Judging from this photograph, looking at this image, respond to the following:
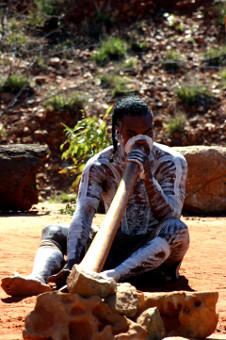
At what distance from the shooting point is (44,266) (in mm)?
3625

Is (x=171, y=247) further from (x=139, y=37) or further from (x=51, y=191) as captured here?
(x=139, y=37)

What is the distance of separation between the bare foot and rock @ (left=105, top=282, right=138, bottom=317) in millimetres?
1035

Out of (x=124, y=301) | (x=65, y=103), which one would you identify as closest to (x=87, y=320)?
(x=124, y=301)

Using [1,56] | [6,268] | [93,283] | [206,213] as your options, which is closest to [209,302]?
[93,283]

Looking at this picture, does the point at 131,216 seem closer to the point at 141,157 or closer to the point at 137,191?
the point at 137,191

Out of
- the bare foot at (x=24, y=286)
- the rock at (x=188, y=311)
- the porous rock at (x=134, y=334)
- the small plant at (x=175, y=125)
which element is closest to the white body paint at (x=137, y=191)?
the bare foot at (x=24, y=286)

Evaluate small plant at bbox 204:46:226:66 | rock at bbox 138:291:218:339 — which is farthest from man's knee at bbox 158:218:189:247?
small plant at bbox 204:46:226:66

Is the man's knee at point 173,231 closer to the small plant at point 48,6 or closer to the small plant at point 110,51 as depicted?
the small plant at point 110,51

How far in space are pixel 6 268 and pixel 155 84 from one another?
404 inches

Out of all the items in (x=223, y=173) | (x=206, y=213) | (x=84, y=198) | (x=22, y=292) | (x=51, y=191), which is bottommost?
(x=51, y=191)

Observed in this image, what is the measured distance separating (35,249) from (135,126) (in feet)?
7.52

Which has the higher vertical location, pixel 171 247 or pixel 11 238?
pixel 171 247

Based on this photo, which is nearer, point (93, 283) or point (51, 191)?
point (93, 283)

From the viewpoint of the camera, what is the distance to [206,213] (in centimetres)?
894
